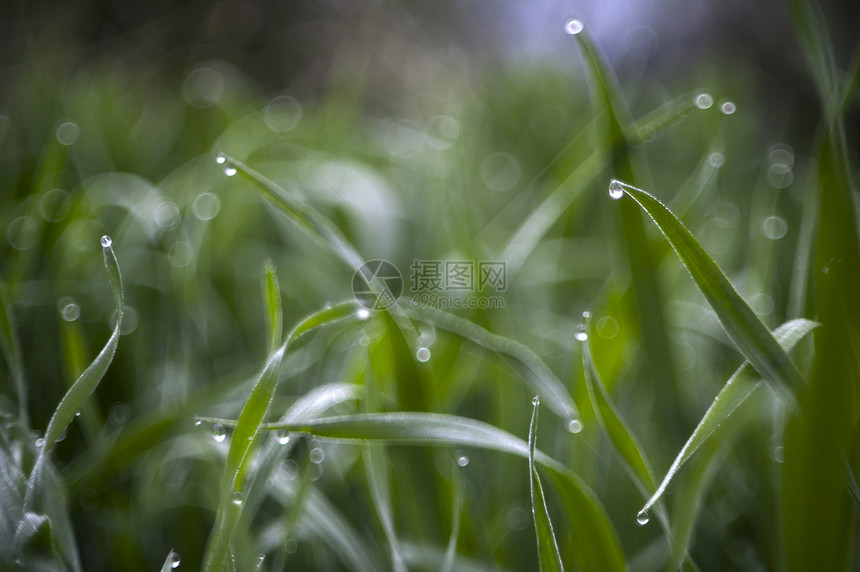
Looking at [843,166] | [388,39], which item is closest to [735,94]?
[843,166]

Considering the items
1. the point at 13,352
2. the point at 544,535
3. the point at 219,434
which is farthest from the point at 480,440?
the point at 13,352

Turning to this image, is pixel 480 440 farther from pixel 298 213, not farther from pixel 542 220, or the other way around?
pixel 542 220

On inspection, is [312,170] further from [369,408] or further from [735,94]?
[735,94]

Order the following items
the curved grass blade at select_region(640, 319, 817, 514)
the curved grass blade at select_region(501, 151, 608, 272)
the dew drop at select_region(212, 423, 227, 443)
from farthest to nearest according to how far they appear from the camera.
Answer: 1. the curved grass blade at select_region(501, 151, 608, 272)
2. the dew drop at select_region(212, 423, 227, 443)
3. the curved grass blade at select_region(640, 319, 817, 514)

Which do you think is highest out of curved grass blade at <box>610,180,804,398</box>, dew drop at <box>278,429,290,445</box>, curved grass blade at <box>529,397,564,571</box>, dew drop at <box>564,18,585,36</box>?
dew drop at <box>564,18,585,36</box>

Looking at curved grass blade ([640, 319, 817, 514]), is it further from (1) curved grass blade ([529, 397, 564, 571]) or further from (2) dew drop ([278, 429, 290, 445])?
(2) dew drop ([278, 429, 290, 445])

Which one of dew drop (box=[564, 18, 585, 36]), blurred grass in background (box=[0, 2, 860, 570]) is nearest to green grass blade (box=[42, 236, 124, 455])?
blurred grass in background (box=[0, 2, 860, 570])
